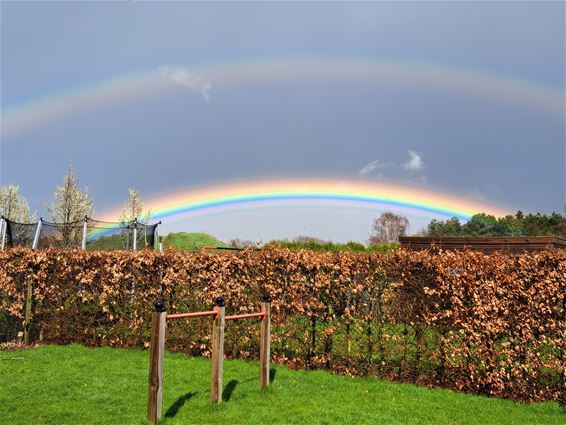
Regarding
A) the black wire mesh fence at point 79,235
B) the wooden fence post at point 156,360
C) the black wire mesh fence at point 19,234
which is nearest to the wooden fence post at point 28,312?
the black wire mesh fence at point 79,235

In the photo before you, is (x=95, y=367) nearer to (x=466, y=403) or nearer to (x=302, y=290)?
(x=302, y=290)

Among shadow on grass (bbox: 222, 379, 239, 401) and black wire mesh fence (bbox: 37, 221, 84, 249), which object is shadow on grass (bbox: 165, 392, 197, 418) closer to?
shadow on grass (bbox: 222, 379, 239, 401)

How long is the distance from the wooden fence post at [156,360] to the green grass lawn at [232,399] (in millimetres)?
274

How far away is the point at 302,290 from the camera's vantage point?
7.74 m

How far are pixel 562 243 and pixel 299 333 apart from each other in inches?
430

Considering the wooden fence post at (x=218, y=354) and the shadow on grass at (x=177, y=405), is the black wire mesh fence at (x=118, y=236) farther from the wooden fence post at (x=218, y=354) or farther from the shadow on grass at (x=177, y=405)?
the wooden fence post at (x=218, y=354)

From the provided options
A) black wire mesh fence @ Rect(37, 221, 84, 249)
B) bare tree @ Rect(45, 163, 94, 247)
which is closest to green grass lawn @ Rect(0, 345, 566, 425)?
black wire mesh fence @ Rect(37, 221, 84, 249)

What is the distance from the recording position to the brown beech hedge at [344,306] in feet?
21.2

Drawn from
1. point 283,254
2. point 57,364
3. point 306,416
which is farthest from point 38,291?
point 306,416

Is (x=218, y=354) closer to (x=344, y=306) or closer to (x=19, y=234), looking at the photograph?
(x=344, y=306)

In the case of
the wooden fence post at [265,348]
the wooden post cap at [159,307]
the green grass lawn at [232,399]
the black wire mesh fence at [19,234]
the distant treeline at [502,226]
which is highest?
the distant treeline at [502,226]

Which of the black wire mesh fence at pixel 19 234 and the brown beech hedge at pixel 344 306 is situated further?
the black wire mesh fence at pixel 19 234

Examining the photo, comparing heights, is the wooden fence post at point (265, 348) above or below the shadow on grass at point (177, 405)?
above

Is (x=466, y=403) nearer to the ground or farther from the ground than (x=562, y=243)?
nearer to the ground
